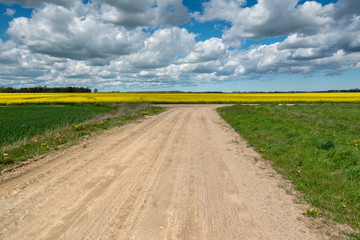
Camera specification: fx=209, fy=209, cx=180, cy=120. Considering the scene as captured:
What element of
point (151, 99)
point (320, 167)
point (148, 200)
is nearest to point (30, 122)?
point (148, 200)

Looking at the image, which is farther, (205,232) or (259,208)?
(259,208)

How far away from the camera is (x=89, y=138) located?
1039 cm

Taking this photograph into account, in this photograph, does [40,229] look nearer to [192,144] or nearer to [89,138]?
[192,144]

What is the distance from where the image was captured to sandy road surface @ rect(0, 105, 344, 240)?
11.3ft

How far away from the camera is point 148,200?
14.4ft

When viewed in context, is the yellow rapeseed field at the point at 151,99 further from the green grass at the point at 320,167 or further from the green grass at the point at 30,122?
the green grass at the point at 320,167

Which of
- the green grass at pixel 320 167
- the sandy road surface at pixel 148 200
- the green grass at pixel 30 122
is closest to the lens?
the sandy road surface at pixel 148 200

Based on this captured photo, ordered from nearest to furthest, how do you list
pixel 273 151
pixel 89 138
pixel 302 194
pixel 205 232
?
pixel 205 232, pixel 302 194, pixel 273 151, pixel 89 138

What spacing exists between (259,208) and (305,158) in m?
3.80

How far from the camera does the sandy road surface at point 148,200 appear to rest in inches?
135

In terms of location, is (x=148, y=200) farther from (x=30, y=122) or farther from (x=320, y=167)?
(x=30, y=122)

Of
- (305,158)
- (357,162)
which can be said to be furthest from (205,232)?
(357,162)

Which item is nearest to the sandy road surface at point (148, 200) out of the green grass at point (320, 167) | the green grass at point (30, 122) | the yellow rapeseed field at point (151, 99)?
the green grass at point (320, 167)

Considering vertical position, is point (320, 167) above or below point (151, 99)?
below
